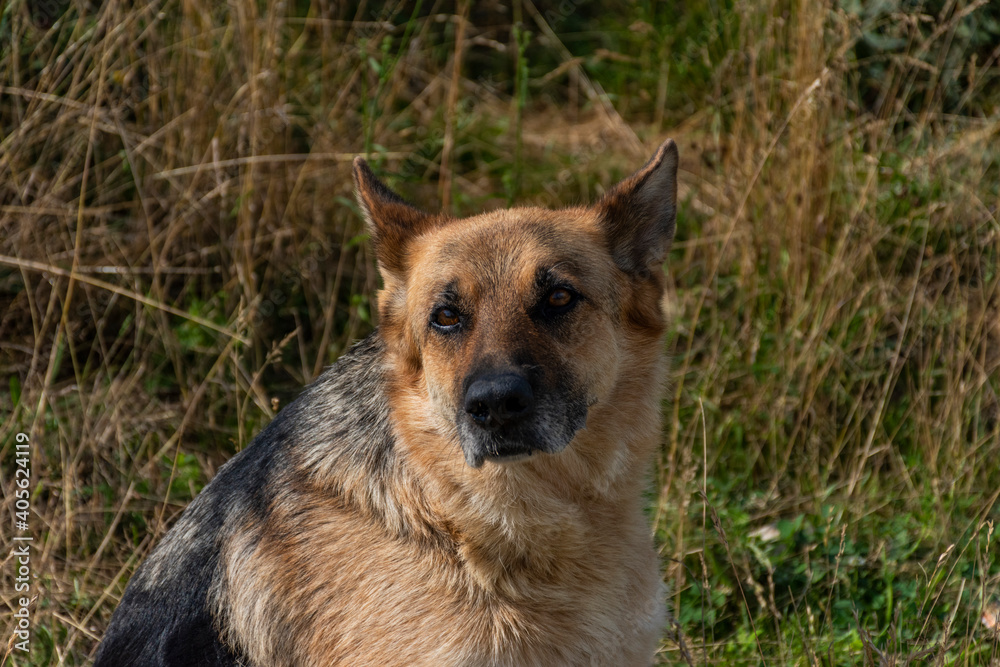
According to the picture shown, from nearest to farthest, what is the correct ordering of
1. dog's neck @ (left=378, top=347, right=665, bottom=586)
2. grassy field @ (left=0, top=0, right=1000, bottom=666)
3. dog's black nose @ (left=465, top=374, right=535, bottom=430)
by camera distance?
dog's black nose @ (left=465, top=374, right=535, bottom=430), dog's neck @ (left=378, top=347, right=665, bottom=586), grassy field @ (left=0, top=0, right=1000, bottom=666)

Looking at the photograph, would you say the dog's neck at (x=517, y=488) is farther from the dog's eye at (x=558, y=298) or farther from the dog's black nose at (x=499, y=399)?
the dog's eye at (x=558, y=298)

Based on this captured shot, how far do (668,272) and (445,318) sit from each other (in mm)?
3045

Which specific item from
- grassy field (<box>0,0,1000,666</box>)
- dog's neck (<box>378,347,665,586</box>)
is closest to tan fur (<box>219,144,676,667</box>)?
dog's neck (<box>378,347,665,586</box>)

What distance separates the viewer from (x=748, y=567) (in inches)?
163

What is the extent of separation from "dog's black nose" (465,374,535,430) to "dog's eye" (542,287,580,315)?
0.40 metres

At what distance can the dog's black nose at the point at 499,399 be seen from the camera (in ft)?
9.41

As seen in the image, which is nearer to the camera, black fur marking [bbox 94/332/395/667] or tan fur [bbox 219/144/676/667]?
tan fur [bbox 219/144/676/667]

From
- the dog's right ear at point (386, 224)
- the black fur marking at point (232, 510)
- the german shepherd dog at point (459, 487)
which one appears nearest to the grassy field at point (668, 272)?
the black fur marking at point (232, 510)

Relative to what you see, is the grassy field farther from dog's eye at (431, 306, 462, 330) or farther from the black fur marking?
dog's eye at (431, 306, 462, 330)

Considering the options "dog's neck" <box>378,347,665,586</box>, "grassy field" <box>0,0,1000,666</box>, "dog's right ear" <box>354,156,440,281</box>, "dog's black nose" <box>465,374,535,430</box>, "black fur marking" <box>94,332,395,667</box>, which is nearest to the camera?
"dog's black nose" <box>465,374,535,430</box>

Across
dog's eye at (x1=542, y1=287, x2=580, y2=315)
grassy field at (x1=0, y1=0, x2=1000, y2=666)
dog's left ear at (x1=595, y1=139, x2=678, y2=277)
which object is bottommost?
grassy field at (x1=0, y1=0, x2=1000, y2=666)

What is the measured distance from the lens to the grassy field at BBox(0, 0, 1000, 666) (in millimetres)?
4570

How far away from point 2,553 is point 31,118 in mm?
2368

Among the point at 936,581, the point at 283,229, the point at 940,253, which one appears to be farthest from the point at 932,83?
the point at 283,229
